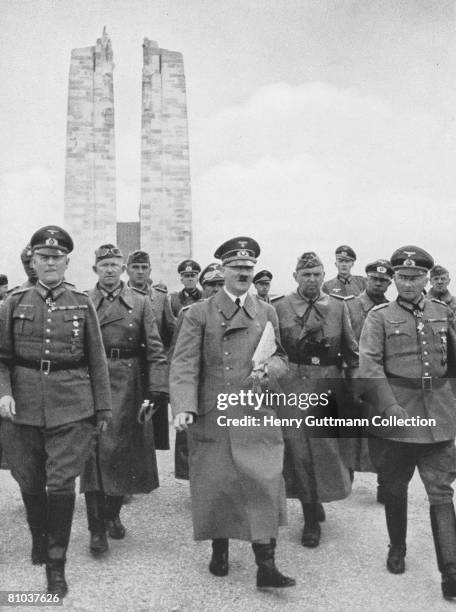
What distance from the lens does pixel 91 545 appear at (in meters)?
4.64

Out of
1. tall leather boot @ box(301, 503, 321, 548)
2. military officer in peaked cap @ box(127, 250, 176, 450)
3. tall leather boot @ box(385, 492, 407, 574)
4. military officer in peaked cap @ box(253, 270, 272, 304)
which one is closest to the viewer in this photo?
tall leather boot @ box(385, 492, 407, 574)

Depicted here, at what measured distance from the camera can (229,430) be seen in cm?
424

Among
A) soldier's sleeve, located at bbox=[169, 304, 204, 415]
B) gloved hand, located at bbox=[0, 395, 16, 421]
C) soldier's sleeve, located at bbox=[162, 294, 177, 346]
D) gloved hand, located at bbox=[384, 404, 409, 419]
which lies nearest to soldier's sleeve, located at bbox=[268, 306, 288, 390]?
soldier's sleeve, located at bbox=[169, 304, 204, 415]

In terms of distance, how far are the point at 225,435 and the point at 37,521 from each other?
4.65 ft

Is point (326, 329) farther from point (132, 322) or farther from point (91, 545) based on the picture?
point (91, 545)

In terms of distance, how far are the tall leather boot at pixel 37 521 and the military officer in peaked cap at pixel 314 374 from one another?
1.87 metres

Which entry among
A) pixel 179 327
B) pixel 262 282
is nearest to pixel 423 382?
pixel 179 327

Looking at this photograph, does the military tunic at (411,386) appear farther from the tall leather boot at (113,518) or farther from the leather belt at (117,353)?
the tall leather boot at (113,518)

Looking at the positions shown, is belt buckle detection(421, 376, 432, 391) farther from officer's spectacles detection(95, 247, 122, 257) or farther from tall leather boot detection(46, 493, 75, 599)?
officer's spectacles detection(95, 247, 122, 257)

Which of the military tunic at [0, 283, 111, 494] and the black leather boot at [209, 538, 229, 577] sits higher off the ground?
the military tunic at [0, 283, 111, 494]

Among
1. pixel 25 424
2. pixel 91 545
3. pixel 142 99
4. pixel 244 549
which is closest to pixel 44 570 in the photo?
pixel 91 545

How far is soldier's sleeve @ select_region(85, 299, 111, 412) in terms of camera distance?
4402 mm

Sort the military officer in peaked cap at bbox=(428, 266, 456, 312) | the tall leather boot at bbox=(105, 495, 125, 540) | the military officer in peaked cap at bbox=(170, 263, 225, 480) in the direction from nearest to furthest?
the tall leather boot at bbox=(105, 495, 125, 540) → the military officer in peaked cap at bbox=(170, 263, 225, 480) → the military officer in peaked cap at bbox=(428, 266, 456, 312)

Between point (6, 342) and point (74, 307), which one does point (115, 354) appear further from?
point (6, 342)
